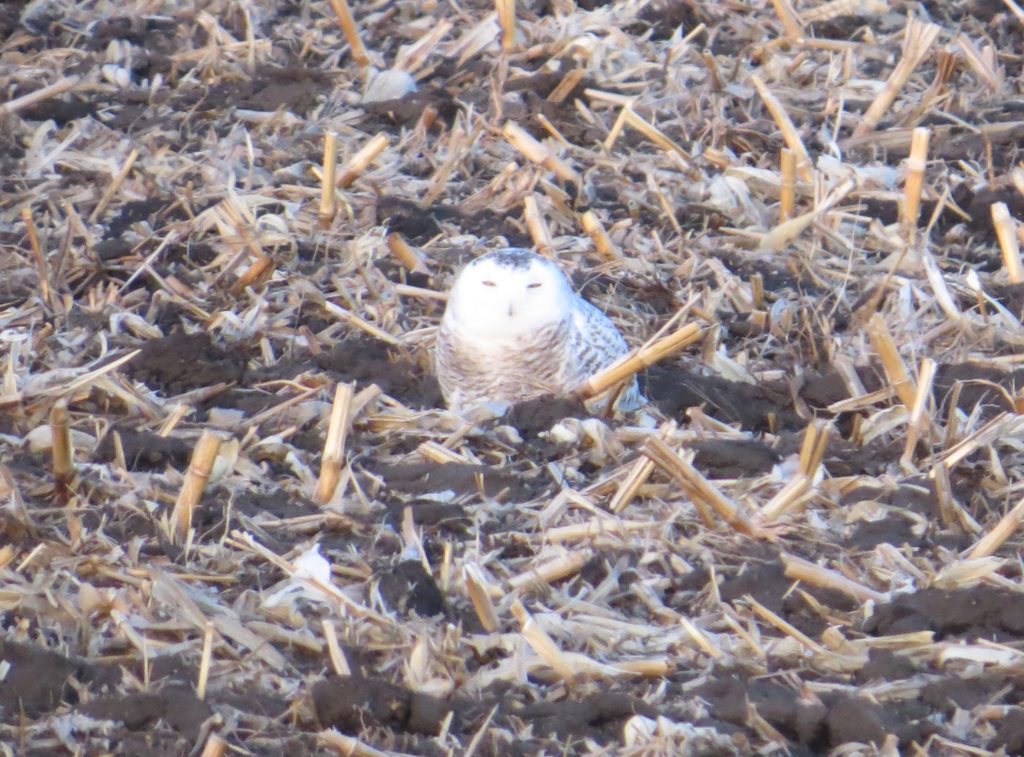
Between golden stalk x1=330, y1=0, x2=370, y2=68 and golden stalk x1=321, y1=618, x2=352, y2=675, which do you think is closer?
golden stalk x1=321, y1=618, x2=352, y2=675

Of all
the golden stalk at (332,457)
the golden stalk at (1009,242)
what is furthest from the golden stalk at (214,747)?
the golden stalk at (1009,242)

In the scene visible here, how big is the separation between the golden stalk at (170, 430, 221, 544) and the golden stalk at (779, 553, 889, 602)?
1451 mm

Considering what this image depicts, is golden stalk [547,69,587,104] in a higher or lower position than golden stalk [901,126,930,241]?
lower

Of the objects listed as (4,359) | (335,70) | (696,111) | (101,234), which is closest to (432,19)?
(335,70)

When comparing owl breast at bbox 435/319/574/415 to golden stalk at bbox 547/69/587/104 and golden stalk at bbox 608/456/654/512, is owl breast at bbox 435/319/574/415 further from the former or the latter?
golden stalk at bbox 547/69/587/104

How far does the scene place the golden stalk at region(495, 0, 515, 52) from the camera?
22.1ft

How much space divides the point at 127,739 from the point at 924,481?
6.98 feet

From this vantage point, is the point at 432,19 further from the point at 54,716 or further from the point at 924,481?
the point at 54,716

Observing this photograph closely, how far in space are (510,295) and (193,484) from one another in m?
1.32

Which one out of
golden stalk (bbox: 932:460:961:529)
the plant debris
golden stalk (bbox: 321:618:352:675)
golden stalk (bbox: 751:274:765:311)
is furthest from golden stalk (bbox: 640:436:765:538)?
golden stalk (bbox: 751:274:765:311)

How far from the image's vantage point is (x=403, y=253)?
18.4 feet

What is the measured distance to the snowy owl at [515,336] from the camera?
4.95 meters

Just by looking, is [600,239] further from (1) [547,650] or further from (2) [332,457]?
(1) [547,650]

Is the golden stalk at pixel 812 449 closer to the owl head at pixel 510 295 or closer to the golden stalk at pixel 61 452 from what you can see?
the owl head at pixel 510 295
